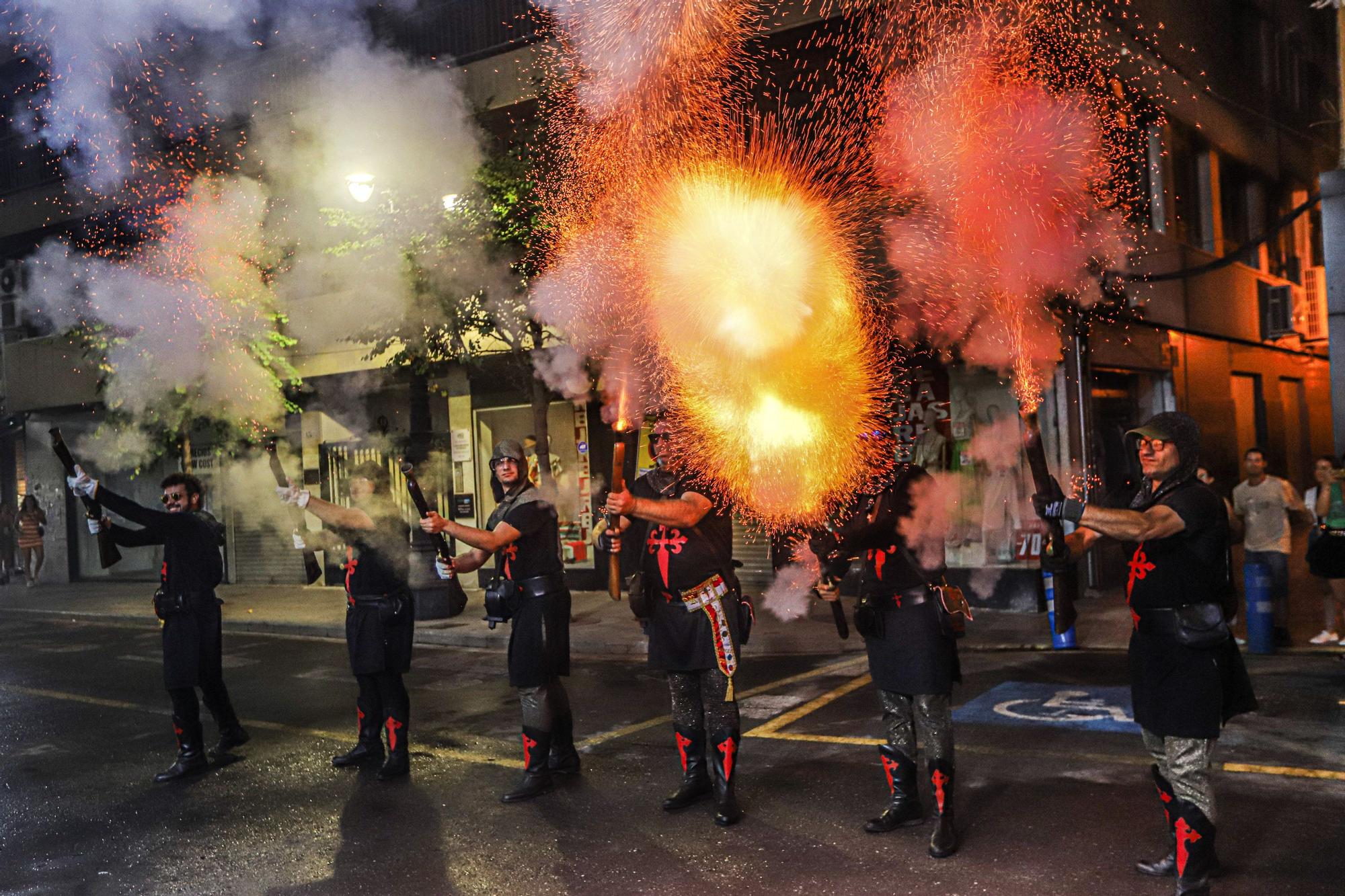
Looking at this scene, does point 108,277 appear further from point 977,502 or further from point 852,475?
point 977,502

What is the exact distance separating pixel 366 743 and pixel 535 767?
4.78 ft

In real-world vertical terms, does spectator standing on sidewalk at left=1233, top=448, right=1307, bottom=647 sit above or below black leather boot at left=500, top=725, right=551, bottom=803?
A: above

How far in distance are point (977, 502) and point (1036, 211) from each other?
4.81 m

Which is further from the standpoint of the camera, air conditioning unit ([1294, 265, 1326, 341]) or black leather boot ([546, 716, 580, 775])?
air conditioning unit ([1294, 265, 1326, 341])

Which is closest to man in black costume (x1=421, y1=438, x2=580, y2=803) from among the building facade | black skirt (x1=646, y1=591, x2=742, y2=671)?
black skirt (x1=646, y1=591, x2=742, y2=671)

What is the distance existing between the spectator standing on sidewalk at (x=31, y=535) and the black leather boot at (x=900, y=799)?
2148cm

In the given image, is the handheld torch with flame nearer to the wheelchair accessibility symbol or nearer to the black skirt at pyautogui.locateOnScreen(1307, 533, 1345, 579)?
the wheelchair accessibility symbol

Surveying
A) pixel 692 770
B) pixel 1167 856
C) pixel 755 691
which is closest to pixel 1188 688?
pixel 1167 856

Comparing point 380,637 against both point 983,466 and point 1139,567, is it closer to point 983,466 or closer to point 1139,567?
point 1139,567

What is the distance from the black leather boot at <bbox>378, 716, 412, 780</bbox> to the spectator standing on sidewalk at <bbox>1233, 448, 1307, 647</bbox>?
7.12 m

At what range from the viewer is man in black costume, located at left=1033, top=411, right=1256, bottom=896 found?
4.06 metres

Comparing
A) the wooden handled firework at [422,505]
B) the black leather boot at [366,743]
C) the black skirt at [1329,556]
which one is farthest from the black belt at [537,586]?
the black skirt at [1329,556]

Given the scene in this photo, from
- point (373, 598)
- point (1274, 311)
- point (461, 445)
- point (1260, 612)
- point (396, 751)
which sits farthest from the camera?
point (1274, 311)

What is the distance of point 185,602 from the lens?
6.89 m
